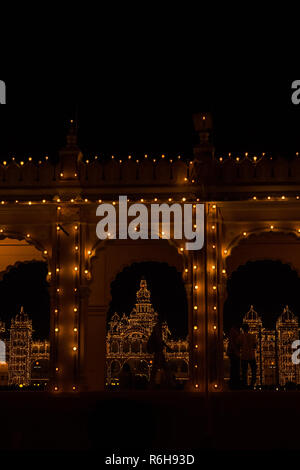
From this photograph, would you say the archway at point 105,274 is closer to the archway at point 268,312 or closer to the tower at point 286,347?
the archway at point 268,312

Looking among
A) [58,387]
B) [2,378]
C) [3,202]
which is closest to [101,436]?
[58,387]

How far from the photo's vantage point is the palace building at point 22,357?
51.0 feet

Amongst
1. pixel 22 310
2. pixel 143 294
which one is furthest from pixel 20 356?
pixel 143 294

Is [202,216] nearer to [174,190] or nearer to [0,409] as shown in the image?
[174,190]

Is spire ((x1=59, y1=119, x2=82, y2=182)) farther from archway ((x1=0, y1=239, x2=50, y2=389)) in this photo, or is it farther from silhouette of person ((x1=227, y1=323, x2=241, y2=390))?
silhouette of person ((x1=227, y1=323, x2=241, y2=390))

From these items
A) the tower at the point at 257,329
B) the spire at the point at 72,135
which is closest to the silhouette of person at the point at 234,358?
the tower at the point at 257,329

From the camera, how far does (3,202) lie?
484 inches

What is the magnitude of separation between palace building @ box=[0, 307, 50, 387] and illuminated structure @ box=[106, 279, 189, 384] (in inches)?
51.8

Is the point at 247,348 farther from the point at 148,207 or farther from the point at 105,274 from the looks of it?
the point at 105,274

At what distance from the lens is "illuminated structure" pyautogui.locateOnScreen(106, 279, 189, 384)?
50.4ft

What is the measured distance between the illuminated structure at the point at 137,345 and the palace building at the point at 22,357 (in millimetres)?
1316

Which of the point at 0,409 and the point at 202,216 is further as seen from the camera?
the point at 202,216

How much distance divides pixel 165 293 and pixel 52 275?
15.1 ft

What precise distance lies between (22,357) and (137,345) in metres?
2.28
